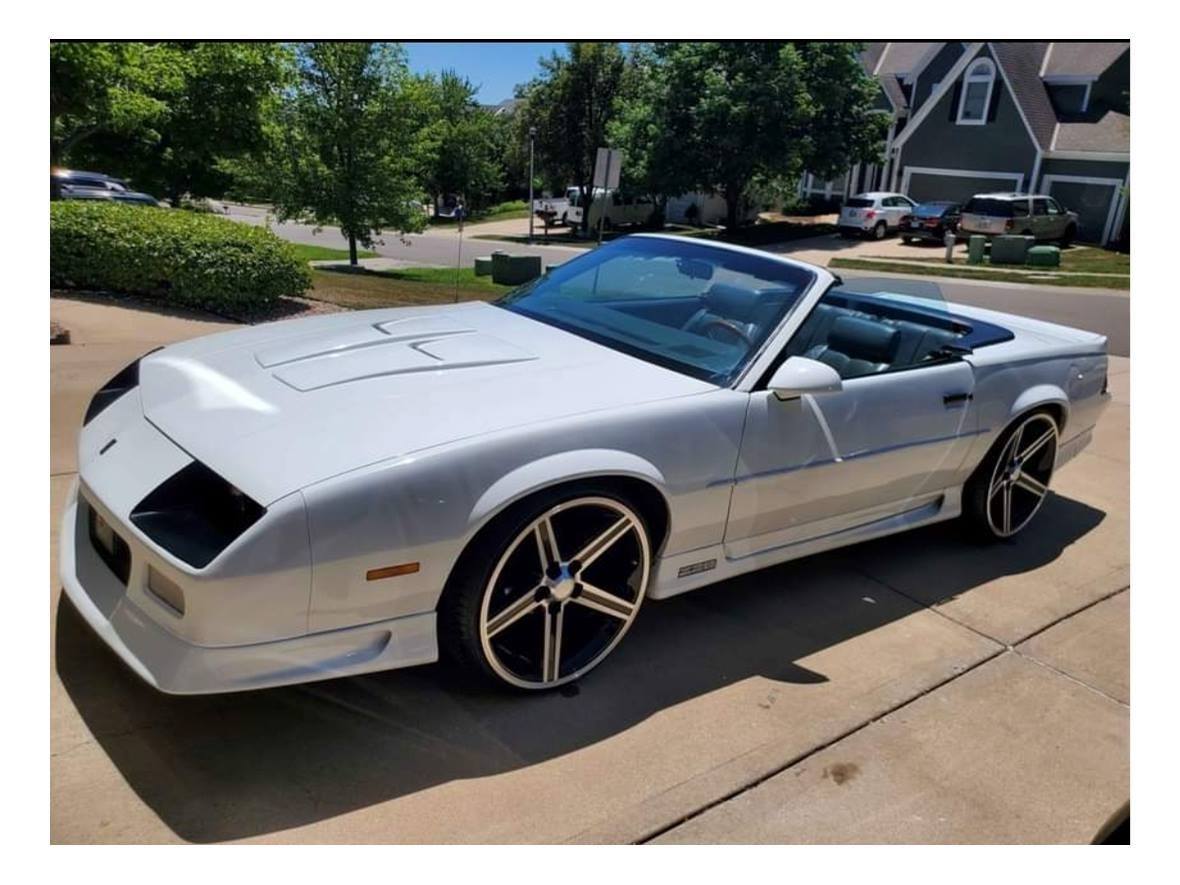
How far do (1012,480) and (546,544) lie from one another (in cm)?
282

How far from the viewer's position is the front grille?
252 centimetres

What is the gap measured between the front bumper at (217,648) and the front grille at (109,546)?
0.02 m

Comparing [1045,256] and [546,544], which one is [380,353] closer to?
[546,544]

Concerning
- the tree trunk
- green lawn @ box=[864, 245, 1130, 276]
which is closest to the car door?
green lawn @ box=[864, 245, 1130, 276]

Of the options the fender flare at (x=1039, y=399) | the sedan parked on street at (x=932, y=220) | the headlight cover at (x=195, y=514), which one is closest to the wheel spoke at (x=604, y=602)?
the headlight cover at (x=195, y=514)

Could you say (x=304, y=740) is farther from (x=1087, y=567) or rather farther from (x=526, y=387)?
(x=1087, y=567)

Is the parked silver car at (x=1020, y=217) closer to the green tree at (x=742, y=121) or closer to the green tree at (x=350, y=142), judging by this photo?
the green tree at (x=742, y=121)

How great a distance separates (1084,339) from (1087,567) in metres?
1.22

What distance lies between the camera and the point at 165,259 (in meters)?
8.48

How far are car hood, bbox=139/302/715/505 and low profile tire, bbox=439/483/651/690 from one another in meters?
0.31

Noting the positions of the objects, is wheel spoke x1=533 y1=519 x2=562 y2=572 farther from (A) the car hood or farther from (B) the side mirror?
(B) the side mirror

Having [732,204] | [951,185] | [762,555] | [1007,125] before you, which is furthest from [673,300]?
[732,204]

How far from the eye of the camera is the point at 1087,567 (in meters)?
4.48
